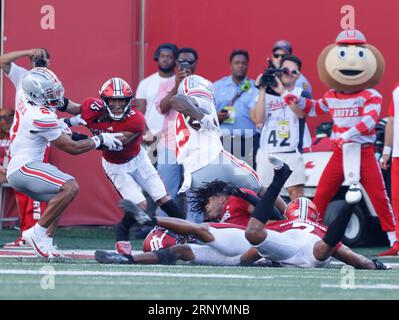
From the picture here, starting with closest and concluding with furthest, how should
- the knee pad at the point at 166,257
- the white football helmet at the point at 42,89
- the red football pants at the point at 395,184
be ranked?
the knee pad at the point at 166,257
the white football helmet at the point at 42,89
the red football pants at the point at 395,184

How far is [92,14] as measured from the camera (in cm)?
1394

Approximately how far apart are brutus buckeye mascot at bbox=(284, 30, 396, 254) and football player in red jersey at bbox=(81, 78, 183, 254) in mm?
1596

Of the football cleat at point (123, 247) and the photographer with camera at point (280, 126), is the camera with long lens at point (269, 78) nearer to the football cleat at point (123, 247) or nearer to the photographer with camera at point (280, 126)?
the photographer with camera at point (280, 126)

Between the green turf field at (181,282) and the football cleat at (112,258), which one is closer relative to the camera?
the green turf field at (181,282)

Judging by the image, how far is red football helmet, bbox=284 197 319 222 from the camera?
30.5 feet

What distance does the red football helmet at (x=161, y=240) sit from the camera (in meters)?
9.50

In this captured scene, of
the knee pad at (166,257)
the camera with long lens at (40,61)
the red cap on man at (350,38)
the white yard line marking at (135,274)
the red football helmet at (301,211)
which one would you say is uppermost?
the red cap on man at (350,38)

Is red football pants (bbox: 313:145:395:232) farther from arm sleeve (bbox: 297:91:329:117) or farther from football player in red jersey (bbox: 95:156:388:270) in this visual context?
football player in red jersey (bbox: 95:156:388:270)

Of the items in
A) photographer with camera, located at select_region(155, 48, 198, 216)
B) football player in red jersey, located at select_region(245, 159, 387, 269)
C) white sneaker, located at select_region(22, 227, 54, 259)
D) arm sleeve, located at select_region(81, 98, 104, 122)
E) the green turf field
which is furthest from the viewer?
photographer with camera, located at select_region(155, 48, 198, 216)

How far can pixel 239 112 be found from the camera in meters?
12.7

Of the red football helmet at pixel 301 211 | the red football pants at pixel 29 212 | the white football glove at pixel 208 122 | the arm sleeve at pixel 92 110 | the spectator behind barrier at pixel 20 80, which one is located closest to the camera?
the red football helmet at pixel 301 211

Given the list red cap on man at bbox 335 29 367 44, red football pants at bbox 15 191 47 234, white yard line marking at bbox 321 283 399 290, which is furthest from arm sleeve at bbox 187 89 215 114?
white yard line marking at bbox 321 283 399 290

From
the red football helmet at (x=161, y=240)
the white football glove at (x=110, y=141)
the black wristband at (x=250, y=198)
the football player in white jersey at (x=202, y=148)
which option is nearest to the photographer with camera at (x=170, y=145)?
the football player in white jersey at (x=202, y=148)

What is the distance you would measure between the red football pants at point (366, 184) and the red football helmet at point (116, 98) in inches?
81.5
